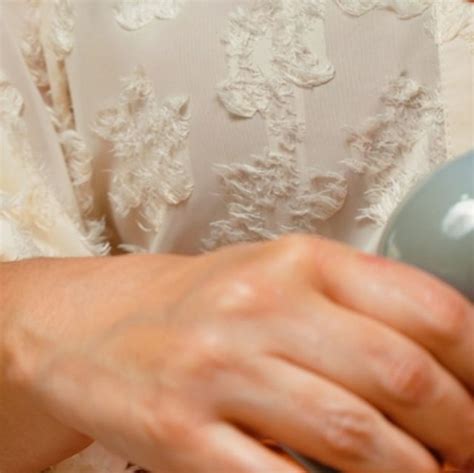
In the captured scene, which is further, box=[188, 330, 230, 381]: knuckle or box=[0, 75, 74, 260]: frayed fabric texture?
box=[0, 75, 74, 260]: frayed fabric texture

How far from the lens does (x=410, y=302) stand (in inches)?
12.6

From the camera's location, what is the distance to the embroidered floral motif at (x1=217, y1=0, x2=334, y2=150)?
0.62 m

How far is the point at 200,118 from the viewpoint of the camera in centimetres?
66

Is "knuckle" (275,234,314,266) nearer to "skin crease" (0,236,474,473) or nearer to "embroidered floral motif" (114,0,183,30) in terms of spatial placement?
"skin crease" (0,236,474,473)

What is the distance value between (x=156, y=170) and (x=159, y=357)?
0.35 metres

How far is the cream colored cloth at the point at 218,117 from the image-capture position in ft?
1.96

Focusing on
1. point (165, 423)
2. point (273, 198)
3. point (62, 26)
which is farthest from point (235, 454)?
point (62, 26)

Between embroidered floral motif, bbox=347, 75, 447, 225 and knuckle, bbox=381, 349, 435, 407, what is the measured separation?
306 mm

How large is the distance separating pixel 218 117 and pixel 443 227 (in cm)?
33

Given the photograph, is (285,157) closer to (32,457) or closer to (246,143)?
(246,143)

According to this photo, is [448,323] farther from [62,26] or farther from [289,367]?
[62,26]

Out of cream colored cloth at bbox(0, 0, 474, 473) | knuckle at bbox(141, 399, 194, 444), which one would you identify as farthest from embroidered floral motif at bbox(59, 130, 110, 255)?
knuckle at bbox(141, 399, 194, 444)

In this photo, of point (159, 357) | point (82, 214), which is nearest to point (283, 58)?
point (82, 214)

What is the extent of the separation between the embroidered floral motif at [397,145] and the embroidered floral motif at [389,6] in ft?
0.16
